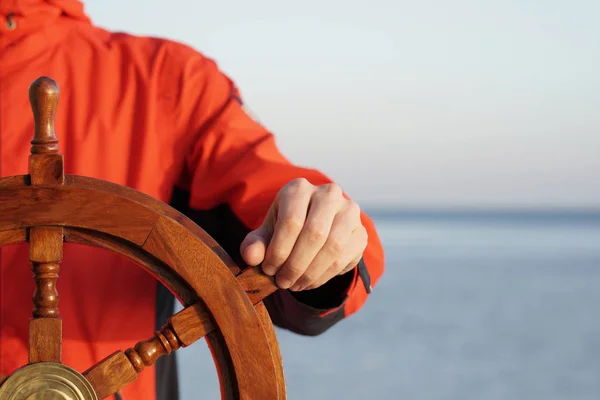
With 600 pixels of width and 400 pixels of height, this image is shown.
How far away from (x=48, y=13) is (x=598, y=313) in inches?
367

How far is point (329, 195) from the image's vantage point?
1.07 metres

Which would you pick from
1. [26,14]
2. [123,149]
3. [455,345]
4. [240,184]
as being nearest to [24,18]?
[26,14]

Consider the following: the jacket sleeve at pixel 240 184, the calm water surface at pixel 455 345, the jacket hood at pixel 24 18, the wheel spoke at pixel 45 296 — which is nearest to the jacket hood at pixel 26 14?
the jacket hood at pixel 24 18

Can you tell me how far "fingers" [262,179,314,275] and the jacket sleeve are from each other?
8.7 inches

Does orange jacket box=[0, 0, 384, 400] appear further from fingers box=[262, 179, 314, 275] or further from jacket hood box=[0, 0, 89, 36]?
fingers box=[262, 179, 314, 275]

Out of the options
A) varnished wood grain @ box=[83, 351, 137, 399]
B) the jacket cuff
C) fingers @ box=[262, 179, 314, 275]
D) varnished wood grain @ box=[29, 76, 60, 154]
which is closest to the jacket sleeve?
the jacket cuff

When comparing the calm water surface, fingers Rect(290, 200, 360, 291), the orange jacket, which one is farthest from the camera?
the calm water surface

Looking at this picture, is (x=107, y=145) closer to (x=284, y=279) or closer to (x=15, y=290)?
(x=15, y=290)

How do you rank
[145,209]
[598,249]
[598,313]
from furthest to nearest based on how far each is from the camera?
[598,249] < [598,313] < [145,209]

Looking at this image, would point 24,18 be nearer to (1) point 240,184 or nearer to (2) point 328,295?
(1) point 240,184

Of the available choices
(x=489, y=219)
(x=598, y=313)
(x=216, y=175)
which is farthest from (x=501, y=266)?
(x=489, y=219)

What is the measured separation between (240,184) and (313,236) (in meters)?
0.48

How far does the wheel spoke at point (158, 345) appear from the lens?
99 centimetres

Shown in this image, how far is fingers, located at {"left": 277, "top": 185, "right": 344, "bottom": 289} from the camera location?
1.02 metres
